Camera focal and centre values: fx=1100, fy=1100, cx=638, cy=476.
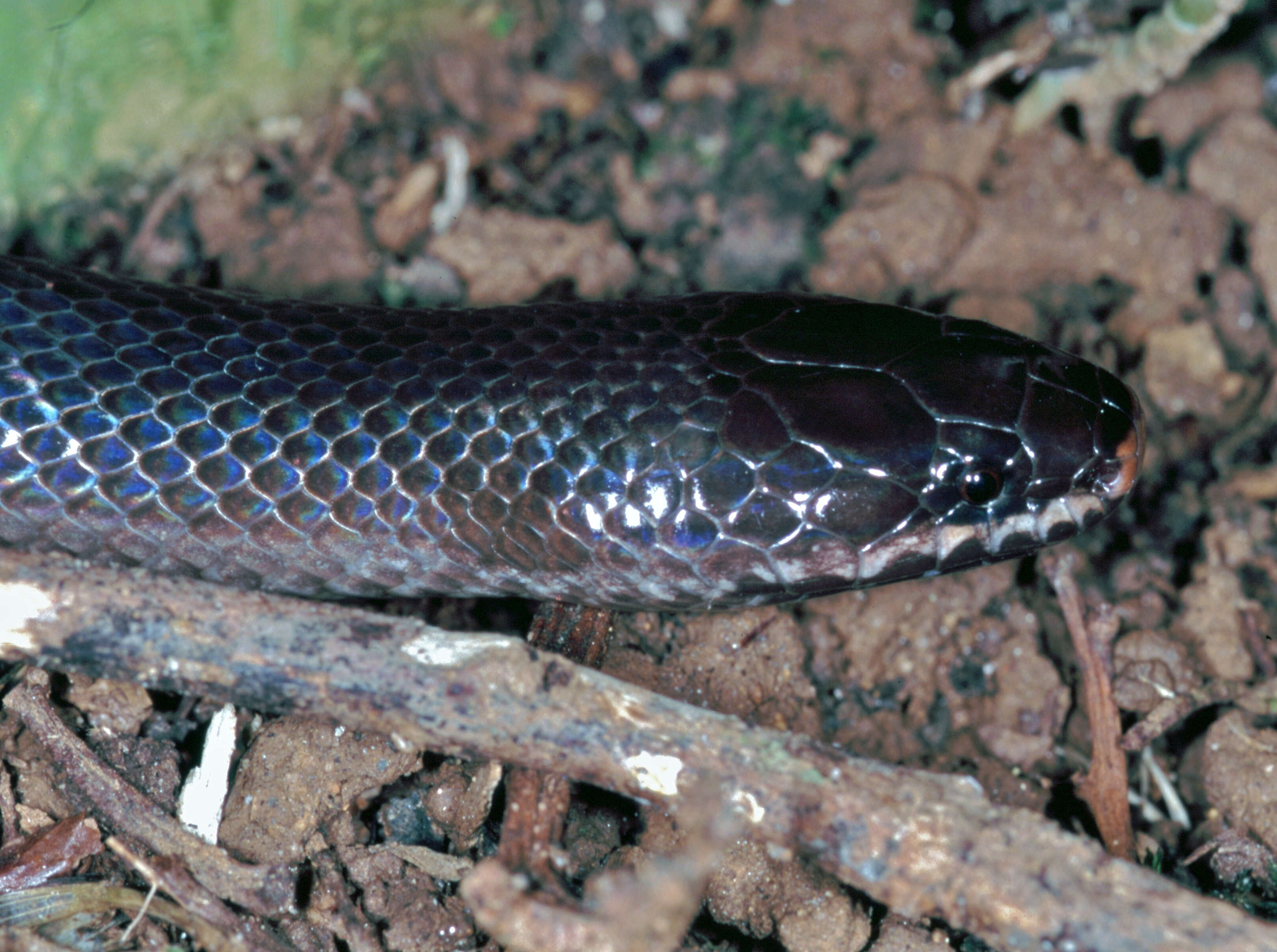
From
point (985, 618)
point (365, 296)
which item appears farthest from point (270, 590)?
point (985, 618)

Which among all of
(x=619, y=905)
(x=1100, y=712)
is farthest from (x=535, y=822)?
(x=1100, y=712)

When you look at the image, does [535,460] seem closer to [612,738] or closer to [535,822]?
[612,738]

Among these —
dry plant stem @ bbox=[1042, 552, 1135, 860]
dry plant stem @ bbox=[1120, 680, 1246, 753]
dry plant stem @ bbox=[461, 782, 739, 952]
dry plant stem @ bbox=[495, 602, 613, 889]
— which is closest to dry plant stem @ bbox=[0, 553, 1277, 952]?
dry plant stem @ bbox=[495, 602, 613, 889]

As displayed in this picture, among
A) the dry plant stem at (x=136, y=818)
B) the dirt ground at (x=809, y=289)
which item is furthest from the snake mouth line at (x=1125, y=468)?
the dry plant stem at (x=136, y=818)

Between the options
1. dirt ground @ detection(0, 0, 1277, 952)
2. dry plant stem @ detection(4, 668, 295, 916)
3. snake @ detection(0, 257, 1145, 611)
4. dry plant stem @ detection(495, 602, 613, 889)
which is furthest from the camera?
snake @ detection(0, 257, 1145, 611)

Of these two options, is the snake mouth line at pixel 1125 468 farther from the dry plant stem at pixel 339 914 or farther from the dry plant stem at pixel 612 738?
the dry plant stem at pixel 339 914

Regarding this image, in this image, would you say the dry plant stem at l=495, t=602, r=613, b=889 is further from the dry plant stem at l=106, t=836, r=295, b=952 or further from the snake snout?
the snake snout
